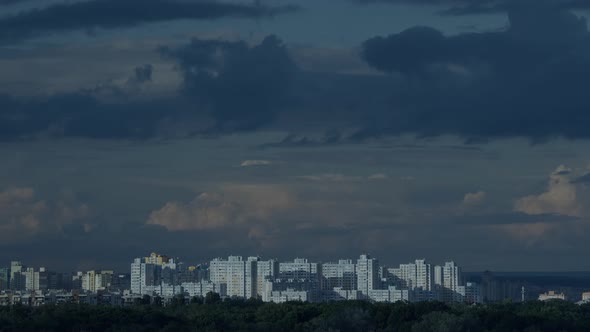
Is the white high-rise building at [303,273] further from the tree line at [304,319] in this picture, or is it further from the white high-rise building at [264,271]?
the tree line at [304,319]

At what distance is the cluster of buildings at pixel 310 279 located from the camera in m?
151

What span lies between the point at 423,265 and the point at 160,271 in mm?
32087

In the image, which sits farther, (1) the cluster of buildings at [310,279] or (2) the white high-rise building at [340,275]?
(2) the white high-rise building at [340,275]

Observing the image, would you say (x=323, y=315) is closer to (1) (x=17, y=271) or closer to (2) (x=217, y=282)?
(2) (x=217, y=282)

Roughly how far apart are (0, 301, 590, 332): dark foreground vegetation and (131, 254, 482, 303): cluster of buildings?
78713 mm

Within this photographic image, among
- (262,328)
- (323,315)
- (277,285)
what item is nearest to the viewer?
(262,328)

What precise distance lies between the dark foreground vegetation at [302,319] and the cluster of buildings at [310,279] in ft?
258

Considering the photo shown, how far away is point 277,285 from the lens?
148250 millimetres

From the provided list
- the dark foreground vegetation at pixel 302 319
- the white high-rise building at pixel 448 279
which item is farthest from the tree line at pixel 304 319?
the white high-rise building at pixel 448 279

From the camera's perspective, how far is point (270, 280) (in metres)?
150

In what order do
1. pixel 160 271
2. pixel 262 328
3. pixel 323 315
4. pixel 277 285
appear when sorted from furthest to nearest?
pixel 160 271, pixel 277 285, pixel 323 315, pixel 262 328

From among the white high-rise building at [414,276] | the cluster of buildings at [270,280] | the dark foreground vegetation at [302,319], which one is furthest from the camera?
the white high-rise building at [414,276]

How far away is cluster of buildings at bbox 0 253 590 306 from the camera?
493 feet

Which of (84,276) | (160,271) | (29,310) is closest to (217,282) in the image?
(160,271)
